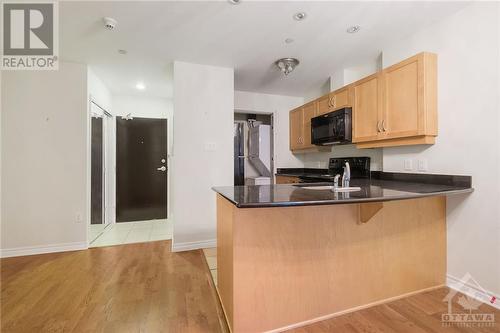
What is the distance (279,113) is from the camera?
438 cm

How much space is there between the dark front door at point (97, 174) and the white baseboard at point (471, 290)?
14.2 feet

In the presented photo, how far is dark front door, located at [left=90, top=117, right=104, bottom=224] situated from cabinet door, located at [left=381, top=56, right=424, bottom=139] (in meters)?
3.80

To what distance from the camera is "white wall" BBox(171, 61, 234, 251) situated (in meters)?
2.96

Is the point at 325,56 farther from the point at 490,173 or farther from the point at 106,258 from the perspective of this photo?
the point at 106,258

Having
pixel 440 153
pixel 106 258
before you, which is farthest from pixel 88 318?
pixel 440 153

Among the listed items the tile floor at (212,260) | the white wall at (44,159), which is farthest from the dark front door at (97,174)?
the tile floor at (212,260)

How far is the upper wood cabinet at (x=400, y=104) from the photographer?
6.66 feet

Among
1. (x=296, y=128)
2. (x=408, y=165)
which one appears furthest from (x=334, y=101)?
(x=408, y=165)

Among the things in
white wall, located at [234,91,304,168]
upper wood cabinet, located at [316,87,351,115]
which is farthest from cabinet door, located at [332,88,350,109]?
white wall, located at [234,91,304,168]

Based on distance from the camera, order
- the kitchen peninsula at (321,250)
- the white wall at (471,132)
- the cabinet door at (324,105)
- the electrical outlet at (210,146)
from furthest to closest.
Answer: the cabinet door at (324,105), the electrical outlet at (210,146), the white wall at (471,132), the kitchen peninsula at (321,250)

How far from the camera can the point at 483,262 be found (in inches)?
70.9

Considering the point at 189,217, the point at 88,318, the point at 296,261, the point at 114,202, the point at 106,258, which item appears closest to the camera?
the point at 296,261

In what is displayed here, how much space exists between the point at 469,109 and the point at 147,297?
2.95 m

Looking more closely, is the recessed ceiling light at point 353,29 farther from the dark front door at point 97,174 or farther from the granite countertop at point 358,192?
the dark front door at point 97,174
